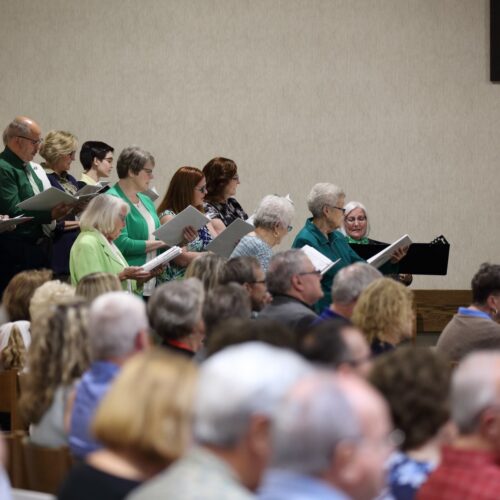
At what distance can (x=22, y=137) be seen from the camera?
6191mm

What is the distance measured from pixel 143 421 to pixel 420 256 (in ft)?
16.5

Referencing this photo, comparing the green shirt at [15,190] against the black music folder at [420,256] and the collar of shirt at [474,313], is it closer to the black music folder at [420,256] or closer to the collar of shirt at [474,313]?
the black music folder at [420,256]

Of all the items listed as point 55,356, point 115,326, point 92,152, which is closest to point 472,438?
point 115,326

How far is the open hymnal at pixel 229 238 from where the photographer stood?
598 cm

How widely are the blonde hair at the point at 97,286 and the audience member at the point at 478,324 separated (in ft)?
4.91

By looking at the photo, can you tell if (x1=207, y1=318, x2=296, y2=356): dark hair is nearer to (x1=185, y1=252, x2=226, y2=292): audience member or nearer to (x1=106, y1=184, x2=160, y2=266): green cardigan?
(x1=185, y1=252, x2=226, y2=292): audience member

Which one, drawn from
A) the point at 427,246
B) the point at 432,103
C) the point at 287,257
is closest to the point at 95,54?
the point at 432,103

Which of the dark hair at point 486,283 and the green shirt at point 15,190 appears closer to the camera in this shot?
the dark hair at point 486,283

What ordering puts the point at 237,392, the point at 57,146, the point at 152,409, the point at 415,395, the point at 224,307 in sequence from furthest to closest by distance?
the point at 57,146 < the point at 224,307 < the point at 415,395 < the point at 152,409 < the point at 237,392

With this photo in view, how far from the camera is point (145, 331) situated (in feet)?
9.41

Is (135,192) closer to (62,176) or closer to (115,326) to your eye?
(62,176)

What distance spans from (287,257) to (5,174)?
7.05 ft

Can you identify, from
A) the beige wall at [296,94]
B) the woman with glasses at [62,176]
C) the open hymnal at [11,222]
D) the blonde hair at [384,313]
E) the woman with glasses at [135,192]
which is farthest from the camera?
the beige wall at [296,94]

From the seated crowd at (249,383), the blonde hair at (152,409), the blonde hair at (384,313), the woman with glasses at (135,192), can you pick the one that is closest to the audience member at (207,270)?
the seated crowd at (249,383)
